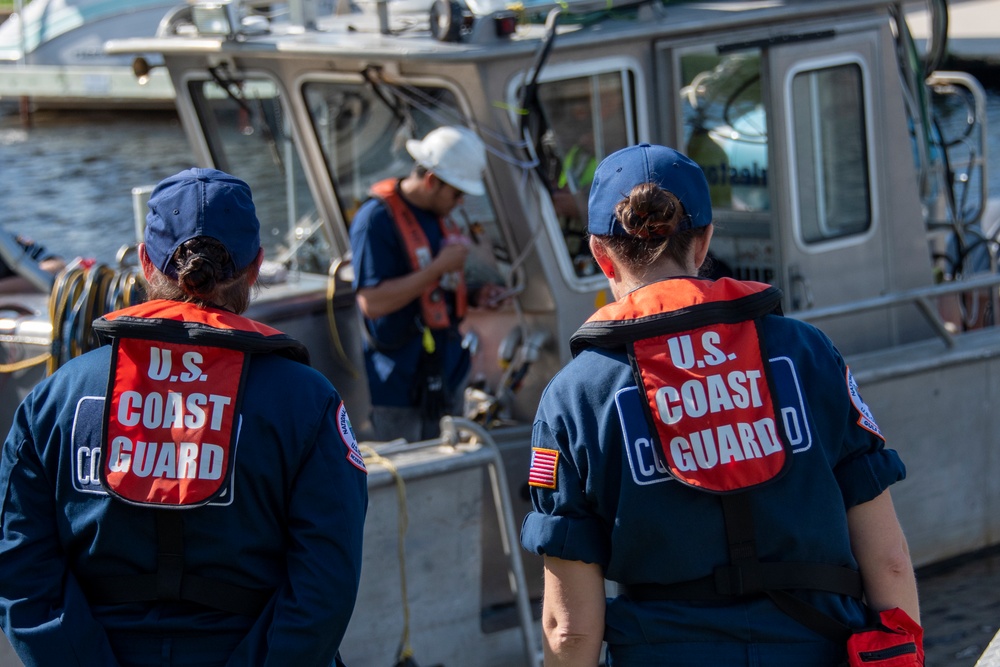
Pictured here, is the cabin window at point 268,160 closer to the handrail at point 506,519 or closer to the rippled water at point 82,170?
the handrail at point 506,519

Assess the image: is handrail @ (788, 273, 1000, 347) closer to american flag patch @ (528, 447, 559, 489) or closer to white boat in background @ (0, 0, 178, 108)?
american flag patch @ (528, 447, 559, 489)

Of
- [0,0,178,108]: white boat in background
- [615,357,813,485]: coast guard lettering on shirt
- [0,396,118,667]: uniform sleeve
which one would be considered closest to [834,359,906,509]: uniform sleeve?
[615,357,813,485]: coast guard lettering on shirt

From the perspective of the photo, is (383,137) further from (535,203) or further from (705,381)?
(705,381)

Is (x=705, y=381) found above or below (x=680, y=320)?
below

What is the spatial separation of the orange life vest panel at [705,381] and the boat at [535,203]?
202 cm

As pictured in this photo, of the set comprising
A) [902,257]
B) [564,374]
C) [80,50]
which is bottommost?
[80,50]

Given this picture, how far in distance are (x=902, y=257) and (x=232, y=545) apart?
13.2 feet

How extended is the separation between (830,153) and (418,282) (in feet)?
6.28

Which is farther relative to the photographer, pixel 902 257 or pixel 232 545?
pixel 902 257

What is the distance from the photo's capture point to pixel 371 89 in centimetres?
503

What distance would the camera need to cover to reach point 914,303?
552cm

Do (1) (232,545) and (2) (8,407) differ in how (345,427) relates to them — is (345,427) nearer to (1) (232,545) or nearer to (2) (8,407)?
(1) (232,545)

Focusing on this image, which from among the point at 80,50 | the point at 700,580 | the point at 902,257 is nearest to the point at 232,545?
the point at 700,580

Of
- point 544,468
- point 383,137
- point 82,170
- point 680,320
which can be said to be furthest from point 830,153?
point 82,170
